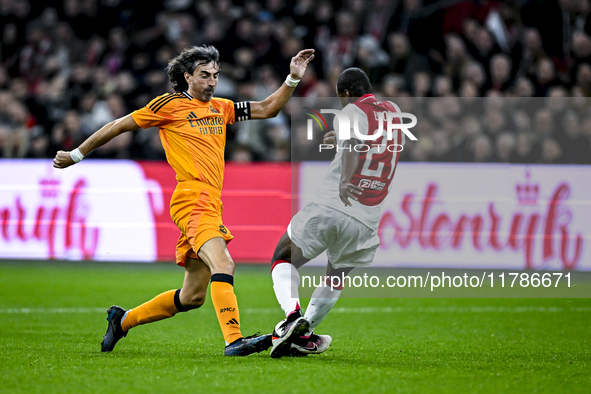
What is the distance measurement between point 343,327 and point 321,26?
798 centimetres

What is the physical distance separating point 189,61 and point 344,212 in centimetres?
153

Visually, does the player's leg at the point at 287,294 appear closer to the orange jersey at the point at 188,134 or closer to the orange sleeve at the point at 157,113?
the orange jersey at the point at 188,134

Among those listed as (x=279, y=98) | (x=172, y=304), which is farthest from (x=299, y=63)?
(x=172, y=304)

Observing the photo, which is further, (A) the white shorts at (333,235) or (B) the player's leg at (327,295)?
(B) the player's leg at (327,295)

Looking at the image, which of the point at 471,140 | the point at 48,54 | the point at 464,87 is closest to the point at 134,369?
the point at 471,140

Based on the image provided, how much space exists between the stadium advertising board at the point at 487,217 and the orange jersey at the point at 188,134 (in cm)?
559

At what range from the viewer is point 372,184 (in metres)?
5.07

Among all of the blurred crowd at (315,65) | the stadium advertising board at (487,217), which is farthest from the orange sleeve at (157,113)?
the blurred crowd at (315,65)

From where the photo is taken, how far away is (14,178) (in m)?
10.8

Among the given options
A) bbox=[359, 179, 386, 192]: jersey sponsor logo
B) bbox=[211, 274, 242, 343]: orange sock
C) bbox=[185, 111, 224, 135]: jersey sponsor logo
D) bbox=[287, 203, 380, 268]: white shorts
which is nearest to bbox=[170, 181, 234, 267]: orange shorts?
bbox=[211, 274, 242, 343]: orange sock

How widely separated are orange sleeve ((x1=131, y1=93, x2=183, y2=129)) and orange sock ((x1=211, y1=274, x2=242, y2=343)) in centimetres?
115

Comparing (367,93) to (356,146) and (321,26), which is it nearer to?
A: (356,146)

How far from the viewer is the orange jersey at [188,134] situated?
5098mm

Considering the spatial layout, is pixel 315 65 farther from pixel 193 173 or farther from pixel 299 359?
pixel 299 359
